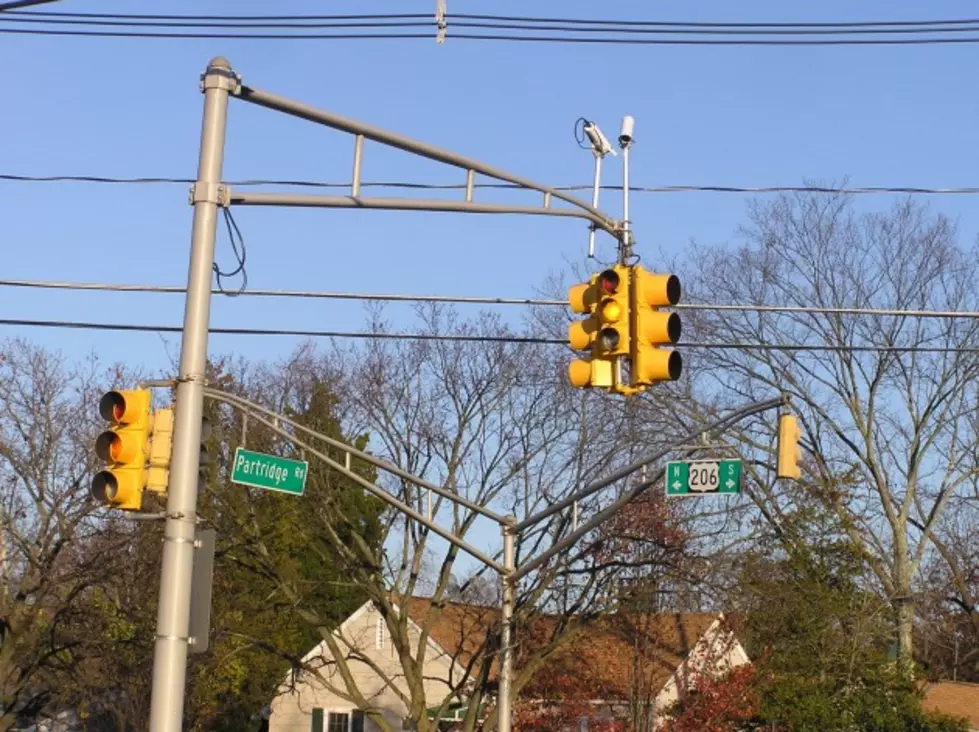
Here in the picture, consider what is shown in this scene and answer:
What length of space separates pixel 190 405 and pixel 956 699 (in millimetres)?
42146

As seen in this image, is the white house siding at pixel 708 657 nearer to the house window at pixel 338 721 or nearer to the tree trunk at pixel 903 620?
the tree trunk at pixel 903 620

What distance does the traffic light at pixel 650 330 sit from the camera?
10984 mm

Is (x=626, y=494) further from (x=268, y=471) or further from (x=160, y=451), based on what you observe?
(x=160, y=451)

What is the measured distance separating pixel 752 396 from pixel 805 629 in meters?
10.4

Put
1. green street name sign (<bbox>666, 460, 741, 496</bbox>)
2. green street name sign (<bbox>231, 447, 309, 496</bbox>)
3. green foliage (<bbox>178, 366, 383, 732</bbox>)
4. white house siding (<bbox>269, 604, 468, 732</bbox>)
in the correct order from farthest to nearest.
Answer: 1. white house siding (<bbox>269, 604, 468, 732</bbox>)
2. green foliage (<bbox>178, 366, 383, 732</bbox>)
3. green street name sign (<bbox>666, 460, 741, 496</bbox>)
4. green street name sign (<bbox>231, 447, 309, 496</bbox>)

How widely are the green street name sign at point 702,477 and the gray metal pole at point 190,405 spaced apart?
5.99m

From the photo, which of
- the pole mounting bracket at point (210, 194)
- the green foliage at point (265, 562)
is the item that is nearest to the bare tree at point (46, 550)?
the green foliage at point (265, 562)

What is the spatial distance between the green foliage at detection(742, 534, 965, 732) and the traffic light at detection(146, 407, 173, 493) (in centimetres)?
2067

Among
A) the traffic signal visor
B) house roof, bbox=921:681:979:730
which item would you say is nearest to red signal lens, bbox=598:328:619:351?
the traffic signal visor

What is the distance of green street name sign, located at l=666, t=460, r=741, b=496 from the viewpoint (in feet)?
49.2

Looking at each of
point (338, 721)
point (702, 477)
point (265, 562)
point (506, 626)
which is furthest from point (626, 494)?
point (338, 721)

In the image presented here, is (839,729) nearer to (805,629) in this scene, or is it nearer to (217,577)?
(805,629)

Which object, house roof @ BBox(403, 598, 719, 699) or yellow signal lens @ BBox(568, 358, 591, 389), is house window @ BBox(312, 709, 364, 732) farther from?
yellow signal lens @ BBox(568, 358, 591, 389)

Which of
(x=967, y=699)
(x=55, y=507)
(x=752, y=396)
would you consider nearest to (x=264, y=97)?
(x=55, y=507)
